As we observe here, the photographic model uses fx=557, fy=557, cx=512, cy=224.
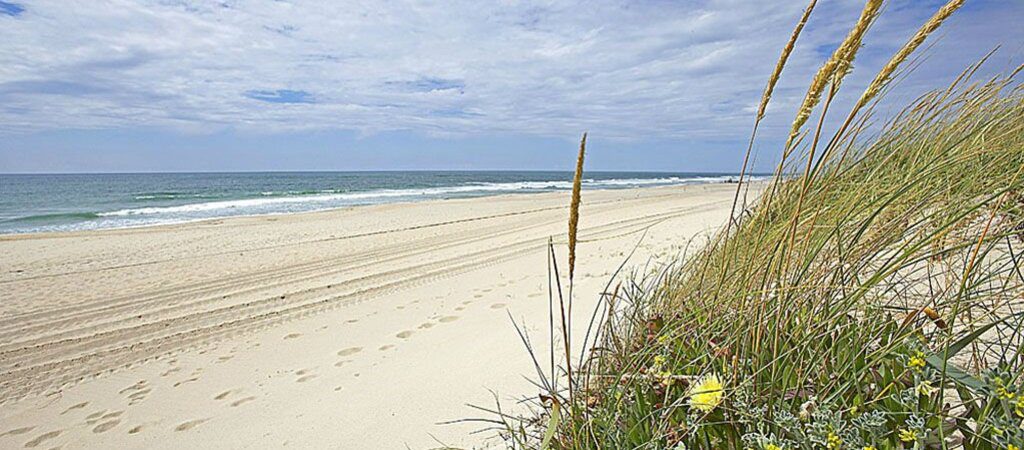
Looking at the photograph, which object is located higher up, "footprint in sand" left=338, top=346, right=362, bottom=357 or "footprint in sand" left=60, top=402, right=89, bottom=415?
"footprint in sand" left=338, top=346, right=362, bottom=357

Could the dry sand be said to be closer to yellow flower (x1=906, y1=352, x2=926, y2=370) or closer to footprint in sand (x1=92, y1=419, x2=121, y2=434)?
footprint in sand (x1=92, y1=419, x2=121, y2=434)

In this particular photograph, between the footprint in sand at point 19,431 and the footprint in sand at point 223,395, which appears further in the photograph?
the footprint in sand at point 223,395

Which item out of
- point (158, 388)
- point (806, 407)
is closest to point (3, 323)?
point (158, 388)

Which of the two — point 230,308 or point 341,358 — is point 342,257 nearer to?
point 230,308

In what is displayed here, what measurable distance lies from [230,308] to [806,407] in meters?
6.69

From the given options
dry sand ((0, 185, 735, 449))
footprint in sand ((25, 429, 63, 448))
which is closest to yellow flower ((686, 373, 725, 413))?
dry sand ((0, 185, 735, 449))

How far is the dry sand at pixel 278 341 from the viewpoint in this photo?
320 centimetres

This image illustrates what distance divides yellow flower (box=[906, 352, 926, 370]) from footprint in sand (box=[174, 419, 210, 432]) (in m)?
3.73

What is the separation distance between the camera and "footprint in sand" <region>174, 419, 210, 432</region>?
344 cm

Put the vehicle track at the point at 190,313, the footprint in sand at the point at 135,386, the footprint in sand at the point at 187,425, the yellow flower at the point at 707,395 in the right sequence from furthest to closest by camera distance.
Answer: the vehicle track at the point at 190,313
the footprint in sand at the point at 135,386
the footprint in sand at the point at 187,425
the yellow flower at the point at 707,395

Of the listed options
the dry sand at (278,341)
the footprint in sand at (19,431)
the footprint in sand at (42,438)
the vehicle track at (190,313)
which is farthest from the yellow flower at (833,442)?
the vehicle track at (190,313)

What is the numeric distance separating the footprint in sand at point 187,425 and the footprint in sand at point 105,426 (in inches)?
21.3

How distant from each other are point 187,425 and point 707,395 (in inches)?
134

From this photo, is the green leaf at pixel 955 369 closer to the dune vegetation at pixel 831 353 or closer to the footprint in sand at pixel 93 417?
the dune vegetation at pixel 831 353
